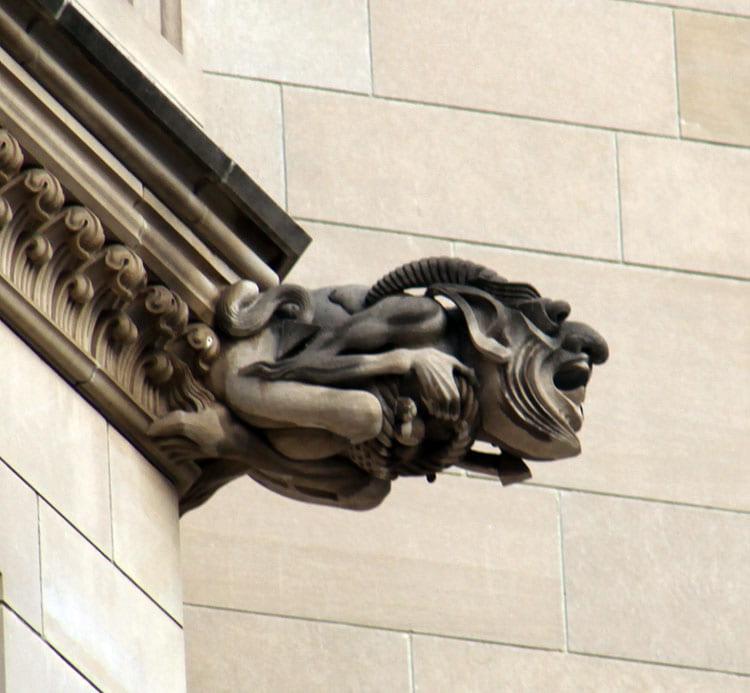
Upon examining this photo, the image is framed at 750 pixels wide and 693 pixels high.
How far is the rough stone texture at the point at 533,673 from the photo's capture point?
918 centimetres

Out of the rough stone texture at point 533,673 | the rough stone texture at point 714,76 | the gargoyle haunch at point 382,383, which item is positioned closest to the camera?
the gargoyle haunch at point 382,383

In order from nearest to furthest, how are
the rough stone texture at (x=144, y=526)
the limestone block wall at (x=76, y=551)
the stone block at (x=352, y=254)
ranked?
the limestone block wall at (x=76, y=551) → the rough stone texture at (x=144, y=526) → the stone block at (x=352, y=254)

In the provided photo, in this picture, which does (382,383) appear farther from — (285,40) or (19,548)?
(285,40)

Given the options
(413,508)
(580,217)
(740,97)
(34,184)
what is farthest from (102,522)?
(740,97)

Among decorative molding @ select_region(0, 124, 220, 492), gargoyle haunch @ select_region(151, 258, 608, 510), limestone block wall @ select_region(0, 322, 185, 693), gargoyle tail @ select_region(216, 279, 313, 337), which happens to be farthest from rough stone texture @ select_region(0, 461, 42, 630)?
gargoyle tail @ select_region(216, 279, 313, 337)

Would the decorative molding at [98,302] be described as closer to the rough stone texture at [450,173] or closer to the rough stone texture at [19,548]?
the rough stone texture at [19,548]

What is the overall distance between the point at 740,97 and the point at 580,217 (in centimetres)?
74

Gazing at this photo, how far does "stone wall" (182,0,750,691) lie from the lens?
9.12 metres

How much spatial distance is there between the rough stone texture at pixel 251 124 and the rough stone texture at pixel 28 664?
2902 millimetres

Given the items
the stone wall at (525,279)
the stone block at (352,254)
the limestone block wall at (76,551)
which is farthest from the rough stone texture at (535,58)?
the limestone block wall at (76,551)

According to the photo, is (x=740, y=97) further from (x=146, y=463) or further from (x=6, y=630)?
(x=6, y=630)

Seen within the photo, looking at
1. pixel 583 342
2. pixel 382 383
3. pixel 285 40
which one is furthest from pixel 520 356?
pixel 285 40

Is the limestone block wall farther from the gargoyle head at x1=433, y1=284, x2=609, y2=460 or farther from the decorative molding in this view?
the gargoyle head at x1=433, y1=284, x2=609, y2=460

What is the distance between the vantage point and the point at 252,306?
7.36 meters
